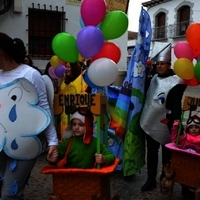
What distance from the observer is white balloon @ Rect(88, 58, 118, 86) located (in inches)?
113

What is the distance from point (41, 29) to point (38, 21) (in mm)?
205

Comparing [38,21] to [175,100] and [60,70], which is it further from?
[175,100]

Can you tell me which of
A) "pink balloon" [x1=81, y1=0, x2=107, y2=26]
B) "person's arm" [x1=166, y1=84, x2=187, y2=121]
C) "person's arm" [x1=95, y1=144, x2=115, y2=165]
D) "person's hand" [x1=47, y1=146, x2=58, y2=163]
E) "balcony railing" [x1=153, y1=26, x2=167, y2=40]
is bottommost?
"person's arm" [x1=95, y1=144, x2=115, y2=165]

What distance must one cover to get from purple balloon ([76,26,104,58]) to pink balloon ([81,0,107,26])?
0.14 metres

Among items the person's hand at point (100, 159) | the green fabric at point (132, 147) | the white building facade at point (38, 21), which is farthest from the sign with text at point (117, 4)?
the white building facade at point (38, 21)

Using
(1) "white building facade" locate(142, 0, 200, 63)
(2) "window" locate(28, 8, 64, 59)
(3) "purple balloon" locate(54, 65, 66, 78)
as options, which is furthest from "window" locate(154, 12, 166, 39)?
(3) "purple balloon" locate(54, 65, 66, 78)

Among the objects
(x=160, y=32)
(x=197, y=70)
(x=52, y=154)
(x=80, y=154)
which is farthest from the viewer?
(x=160, y=32)

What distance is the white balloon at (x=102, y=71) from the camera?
9.44 feet

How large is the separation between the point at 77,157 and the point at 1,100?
708mm

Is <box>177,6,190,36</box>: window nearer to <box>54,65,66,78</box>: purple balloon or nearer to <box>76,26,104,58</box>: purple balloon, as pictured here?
<box>54,65,66,78</box>: purple balloon

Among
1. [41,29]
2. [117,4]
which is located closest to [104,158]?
[117,4]

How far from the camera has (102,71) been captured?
2.88 m

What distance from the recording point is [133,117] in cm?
400

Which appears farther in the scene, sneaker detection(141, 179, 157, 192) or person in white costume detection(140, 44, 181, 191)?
sneaker detection(141, 179, 157, 192)
